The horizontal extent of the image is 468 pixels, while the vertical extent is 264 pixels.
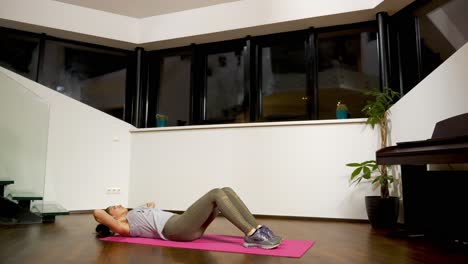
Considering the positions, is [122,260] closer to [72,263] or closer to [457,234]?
[72,263]

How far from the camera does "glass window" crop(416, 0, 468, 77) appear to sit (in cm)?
313

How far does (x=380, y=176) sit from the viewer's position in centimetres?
339

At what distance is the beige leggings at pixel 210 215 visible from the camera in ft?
7.04

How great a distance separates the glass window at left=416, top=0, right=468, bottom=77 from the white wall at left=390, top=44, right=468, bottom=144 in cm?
53

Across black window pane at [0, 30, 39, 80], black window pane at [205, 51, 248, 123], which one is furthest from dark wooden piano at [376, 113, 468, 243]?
black window pane at [0, 30, 39, 80]

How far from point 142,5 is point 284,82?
7.61 feet

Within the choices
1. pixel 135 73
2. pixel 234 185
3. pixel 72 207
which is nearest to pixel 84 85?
pixel 135 73

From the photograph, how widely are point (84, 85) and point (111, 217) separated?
3.25 metres

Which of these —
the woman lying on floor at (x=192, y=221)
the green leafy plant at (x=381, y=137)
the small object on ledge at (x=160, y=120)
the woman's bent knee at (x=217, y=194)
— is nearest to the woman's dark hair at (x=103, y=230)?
the woman lying on floor at (x=192, y=221)

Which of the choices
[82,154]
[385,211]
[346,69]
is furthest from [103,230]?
[346,69]

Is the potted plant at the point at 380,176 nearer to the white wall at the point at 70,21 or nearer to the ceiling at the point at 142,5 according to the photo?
the ceiling at the point at 142,5

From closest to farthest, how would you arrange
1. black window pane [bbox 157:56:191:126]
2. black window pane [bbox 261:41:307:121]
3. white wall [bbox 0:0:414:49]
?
white wall [bbox 0:0:414:49]
black window pane [bbox 261:41:307:121]
black window pane [bbox 157:56:191:126]

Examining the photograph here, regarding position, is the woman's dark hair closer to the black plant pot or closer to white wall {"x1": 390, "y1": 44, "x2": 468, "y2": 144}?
the black plant pot

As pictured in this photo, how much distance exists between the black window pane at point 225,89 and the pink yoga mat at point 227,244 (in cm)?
246
